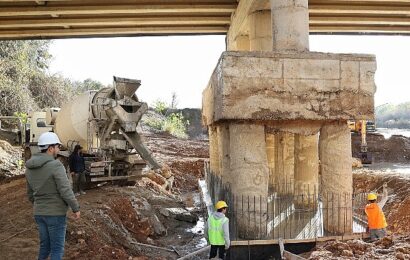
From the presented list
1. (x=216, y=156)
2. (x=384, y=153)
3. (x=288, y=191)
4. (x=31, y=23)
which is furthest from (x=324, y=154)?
(x=384, y=153)

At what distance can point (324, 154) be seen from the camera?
7316 mm

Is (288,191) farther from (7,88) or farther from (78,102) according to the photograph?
(7,88)

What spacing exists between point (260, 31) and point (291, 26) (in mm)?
3367

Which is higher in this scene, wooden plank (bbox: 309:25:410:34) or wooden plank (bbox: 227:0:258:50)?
wooden plank (bbox: 309:25:410:34)

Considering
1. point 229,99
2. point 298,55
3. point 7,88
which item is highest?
point 7,88

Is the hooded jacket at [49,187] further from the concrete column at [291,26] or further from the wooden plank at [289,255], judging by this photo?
the concrete column at [291,26]

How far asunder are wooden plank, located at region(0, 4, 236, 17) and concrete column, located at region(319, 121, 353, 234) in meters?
7.53

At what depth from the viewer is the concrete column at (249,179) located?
691 cm

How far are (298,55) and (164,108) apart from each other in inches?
1397

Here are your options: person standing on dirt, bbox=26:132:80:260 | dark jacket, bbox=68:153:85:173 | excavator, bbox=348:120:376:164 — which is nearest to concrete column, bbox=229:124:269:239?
person standing on dirt, bbox=26:132:80:260

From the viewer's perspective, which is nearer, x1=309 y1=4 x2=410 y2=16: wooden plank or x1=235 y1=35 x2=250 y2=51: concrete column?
x1=235 y1=35 x2=250 y2=51: concrete column

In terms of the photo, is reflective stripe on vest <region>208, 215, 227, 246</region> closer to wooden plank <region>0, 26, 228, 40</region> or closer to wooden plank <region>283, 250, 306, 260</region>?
wooden plank <region>283, 250, 306, 260</region>

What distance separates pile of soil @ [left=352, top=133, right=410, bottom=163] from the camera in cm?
2973

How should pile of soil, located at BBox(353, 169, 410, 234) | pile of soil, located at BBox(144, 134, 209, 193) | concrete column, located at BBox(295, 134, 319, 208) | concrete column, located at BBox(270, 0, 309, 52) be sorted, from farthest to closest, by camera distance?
pile of soil, located at BBox(144, 134, 209, 193) < pile of soil, located at BBox(353, 169, 410, 234) < concrete column, located at BBox(295, 134, 319, 208) < concrete column, located at BBox(270, 0, 309, 52)
